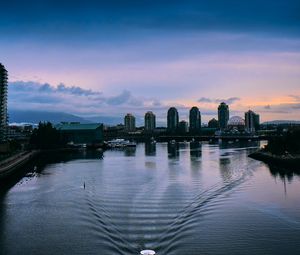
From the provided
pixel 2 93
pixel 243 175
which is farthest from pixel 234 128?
pixel 243 175

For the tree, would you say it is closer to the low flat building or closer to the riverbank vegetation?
the low flat building

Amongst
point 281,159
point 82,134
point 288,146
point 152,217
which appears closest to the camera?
point 152,217

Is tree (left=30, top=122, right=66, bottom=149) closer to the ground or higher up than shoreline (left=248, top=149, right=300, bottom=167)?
higher up

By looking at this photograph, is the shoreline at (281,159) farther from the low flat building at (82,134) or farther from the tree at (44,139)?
the low flat building at (82,134)

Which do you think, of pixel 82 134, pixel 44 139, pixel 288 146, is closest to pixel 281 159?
pixel 288 146

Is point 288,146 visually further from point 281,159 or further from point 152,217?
point 152,217

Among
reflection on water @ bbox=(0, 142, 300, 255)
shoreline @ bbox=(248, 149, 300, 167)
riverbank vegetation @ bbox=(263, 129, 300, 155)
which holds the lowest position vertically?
reflection on water @ bbox=(0, 142, 300, 255)

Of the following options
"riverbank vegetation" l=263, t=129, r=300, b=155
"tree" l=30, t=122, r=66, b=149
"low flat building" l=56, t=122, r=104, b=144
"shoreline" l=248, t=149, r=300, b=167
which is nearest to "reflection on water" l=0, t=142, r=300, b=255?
"shoreline" l=248, t=149, r=300, b=167

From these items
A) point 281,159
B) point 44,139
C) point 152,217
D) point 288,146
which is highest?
point 44,139

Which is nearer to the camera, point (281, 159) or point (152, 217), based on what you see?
point (152, 217)

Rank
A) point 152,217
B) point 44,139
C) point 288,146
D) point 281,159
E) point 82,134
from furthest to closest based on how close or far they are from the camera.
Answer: point 82,134 < point 44,139 < point 288,146 < point 281,159 < point 152,217
